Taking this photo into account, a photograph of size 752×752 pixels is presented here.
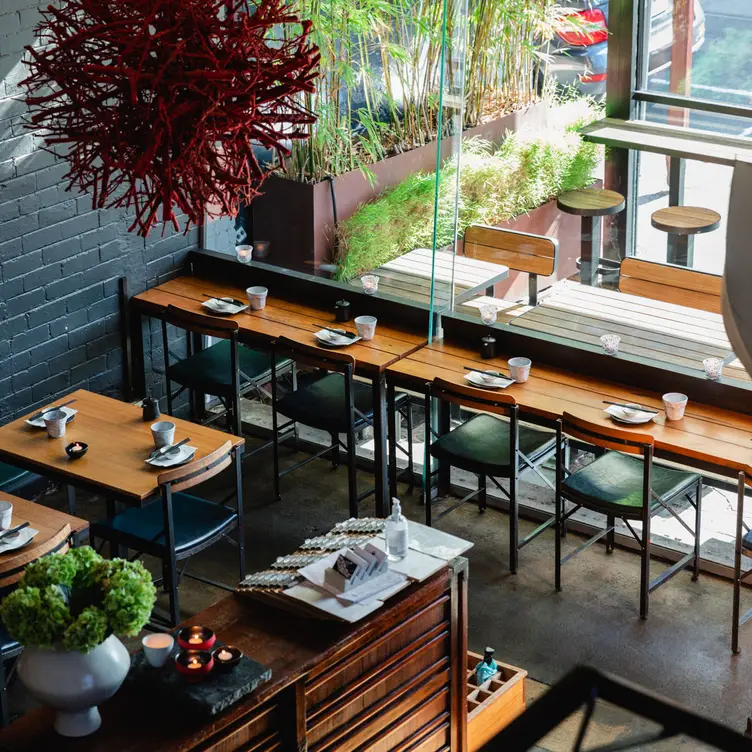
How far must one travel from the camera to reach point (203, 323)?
5953 millimetres

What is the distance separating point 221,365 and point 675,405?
2.35 metres

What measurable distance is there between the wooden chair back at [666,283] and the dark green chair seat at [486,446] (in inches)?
33.0

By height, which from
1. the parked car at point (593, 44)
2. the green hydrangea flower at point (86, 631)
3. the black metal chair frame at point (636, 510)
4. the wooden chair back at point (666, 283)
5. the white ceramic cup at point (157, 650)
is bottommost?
the black metal chair frame at point (636, 510)

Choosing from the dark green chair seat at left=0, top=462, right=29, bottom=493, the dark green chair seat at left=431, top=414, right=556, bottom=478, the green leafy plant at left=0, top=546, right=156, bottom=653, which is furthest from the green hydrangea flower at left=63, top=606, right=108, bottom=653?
the dark green chair seat at left=431, top=414, right=556, bottom=478

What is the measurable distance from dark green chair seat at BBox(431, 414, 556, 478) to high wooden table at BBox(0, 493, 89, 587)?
1752 millimetres

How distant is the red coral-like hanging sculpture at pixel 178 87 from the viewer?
230cm

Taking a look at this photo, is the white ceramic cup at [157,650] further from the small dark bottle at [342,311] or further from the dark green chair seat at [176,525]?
the small dark bottle at [342,311]

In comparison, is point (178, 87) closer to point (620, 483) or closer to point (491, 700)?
point (491, 700)

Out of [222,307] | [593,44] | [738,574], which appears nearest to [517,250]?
[593,44]

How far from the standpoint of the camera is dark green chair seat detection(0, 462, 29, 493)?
5301 mm

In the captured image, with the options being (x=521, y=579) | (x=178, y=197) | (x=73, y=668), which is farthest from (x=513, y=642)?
(x=178, y=197)

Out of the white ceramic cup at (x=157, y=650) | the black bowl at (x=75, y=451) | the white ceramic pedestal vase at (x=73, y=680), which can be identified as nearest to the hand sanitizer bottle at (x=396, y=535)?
the white ceramic cup at (x=157, y=650)

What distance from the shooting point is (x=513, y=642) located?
5020mm

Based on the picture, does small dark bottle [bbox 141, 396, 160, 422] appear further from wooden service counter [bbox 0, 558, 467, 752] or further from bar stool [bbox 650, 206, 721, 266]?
bar stool [bbox 650, 206, 721, 266]
